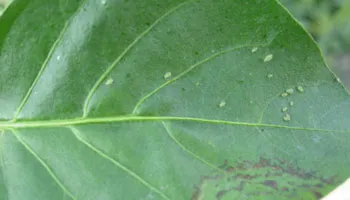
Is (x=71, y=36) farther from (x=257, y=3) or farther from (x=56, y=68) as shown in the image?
(x=257, y=3)

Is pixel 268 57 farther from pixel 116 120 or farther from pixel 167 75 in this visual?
pixel 116 120

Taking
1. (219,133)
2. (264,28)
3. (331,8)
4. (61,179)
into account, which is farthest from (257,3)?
(331,8)

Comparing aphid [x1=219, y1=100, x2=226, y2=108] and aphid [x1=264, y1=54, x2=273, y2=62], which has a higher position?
aphid [x1=264, y1=54, x2=273, y2=62]

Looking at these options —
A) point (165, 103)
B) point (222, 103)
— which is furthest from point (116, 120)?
point (222, 103)

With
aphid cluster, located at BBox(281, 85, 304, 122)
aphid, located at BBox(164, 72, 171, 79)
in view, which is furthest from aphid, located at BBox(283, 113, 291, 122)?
aphid, located at BBox(164, 72, 171, 79)

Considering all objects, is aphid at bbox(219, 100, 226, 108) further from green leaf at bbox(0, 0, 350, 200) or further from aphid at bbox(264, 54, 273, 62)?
aphid at bbox(264, 54, 273, 62)

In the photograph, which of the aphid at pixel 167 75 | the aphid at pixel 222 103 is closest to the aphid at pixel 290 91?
the aphid at pixel 222 103

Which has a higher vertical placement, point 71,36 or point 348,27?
point 71,36

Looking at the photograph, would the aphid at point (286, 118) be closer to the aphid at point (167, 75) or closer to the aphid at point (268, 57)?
the aphid at point (268, 57)
